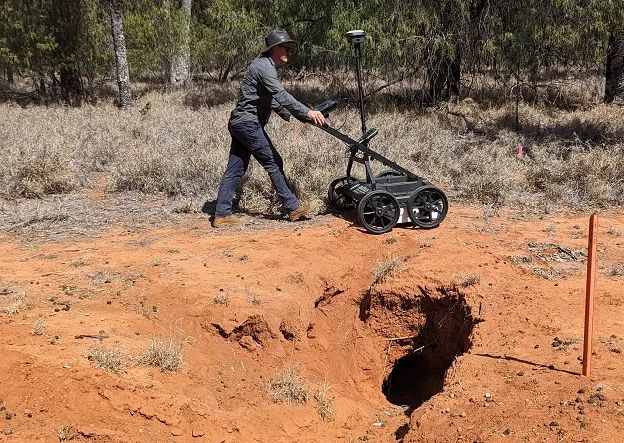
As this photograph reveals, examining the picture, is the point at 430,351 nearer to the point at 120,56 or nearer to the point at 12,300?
the point at 12,300

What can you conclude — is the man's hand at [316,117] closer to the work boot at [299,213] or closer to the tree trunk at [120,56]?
the work boot at [299,213]

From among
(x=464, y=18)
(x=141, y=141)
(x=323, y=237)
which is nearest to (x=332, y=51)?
(x=464, y=18)

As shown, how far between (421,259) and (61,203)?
4.82 m

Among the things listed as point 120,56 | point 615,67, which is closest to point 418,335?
point 615,67

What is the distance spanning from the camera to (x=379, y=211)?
6746 millimetres

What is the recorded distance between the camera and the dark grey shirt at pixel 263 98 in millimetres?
6535

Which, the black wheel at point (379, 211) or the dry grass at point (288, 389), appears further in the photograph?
the black wheel at point (379, 211)

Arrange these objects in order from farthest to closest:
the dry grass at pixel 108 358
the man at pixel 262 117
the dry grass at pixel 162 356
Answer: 1. the man at pixel 262 117
2. the dry grass at pixel 162 356
3. the dry grass at pixel 108 358

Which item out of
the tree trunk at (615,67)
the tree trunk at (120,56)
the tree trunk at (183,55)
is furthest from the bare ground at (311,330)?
the tree trunk at (183,55)

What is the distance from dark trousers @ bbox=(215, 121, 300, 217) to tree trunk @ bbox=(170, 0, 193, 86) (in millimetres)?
11208

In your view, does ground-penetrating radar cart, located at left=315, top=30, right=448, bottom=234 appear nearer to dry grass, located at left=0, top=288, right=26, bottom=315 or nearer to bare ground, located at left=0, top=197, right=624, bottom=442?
bare ground, located at left=0, top=197, right=624, bottom=442

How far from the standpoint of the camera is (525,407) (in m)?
3.85

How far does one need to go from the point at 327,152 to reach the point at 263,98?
2.59m

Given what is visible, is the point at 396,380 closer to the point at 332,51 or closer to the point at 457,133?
the point at 457,133
